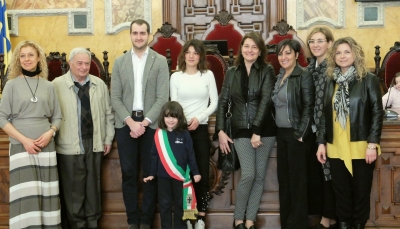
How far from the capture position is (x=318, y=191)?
324cm

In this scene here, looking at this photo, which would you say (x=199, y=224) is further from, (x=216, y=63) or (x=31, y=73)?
(x=216, y=63)

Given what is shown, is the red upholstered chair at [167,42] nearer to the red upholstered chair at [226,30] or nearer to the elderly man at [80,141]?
the red upholstered chair at [226,30]

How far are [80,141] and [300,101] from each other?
4.88ft

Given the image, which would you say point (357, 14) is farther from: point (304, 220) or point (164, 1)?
point (304, 220)

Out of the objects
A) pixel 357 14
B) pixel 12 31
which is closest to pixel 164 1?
pixel 12 31

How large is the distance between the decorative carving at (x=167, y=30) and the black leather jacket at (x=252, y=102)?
2.71 metres

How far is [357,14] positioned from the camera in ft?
21.4

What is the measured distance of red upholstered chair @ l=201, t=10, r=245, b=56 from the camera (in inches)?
236

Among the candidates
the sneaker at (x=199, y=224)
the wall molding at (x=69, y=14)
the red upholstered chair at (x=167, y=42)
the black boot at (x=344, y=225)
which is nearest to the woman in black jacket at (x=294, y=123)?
the black boot at (x=344, y=225)

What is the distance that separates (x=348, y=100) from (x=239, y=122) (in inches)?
27.3

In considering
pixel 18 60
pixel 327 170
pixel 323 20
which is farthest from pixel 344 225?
pixel 323 20

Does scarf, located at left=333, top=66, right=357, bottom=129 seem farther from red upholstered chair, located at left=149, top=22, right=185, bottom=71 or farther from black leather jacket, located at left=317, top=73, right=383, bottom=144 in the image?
red upholstered chair, located at left=149, top=22, right=185, bottom=71

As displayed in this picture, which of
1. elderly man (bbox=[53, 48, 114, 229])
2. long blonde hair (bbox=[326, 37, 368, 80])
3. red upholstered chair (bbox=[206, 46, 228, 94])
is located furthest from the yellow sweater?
red upholstered chair (bbox=[206, 46, 228, 94])

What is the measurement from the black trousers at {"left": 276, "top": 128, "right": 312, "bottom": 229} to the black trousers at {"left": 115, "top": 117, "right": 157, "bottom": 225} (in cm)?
86
